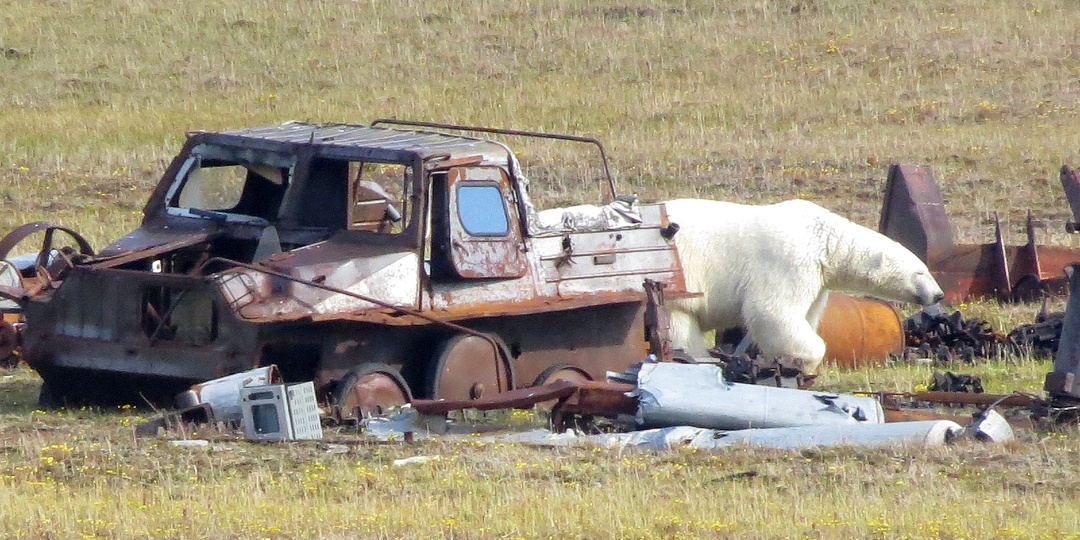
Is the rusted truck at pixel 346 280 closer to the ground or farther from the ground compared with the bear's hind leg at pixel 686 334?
farther from the ground

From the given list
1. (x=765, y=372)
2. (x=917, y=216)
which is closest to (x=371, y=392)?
(x=765, y=372)

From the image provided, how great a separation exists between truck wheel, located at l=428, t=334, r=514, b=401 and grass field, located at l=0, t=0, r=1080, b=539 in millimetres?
504

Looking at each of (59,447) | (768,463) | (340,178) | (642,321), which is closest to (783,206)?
(642,321)

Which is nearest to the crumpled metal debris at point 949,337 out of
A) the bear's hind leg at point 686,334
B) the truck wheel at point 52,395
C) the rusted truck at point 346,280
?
the bear's hind leg at point 686,334

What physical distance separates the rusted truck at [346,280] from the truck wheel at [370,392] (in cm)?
1

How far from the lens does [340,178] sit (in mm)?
11250

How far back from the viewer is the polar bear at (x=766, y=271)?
12.5 m

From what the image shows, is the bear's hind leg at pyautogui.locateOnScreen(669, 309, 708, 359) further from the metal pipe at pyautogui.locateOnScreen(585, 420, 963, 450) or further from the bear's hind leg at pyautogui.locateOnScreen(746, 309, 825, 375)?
the metal pipe at pyautogui.locateOnScreen(585, 420, 963, 450)

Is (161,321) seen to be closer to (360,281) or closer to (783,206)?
(360,281)

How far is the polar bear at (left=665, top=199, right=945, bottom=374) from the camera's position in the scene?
12547 millimetres

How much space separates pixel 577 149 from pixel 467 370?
14210 mm

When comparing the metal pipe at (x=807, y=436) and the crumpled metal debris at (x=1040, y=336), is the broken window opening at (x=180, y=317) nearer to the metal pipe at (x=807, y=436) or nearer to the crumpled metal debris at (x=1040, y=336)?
the metal pipe at (x=807, y=436)

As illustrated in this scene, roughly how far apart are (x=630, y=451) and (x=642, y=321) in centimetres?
265

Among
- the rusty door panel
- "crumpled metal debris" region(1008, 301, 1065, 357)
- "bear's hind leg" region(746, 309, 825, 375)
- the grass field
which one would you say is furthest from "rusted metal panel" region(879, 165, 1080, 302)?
the rusty door panel
